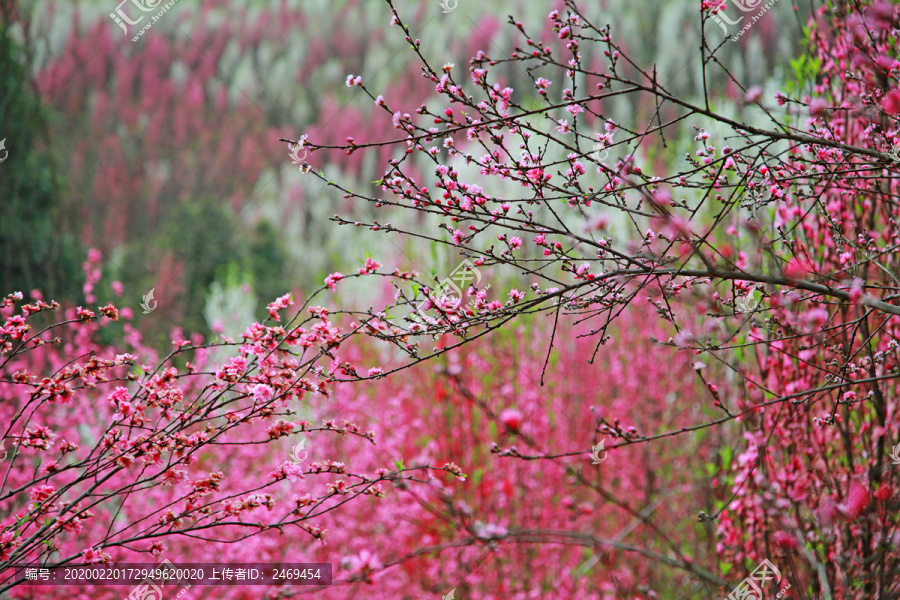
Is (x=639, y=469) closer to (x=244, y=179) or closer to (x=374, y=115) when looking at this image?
(x=374, y=115)

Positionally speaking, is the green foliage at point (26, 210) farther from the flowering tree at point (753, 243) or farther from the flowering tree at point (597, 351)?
the flowering tree at point (753, 243)

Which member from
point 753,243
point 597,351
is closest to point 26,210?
point 597,351

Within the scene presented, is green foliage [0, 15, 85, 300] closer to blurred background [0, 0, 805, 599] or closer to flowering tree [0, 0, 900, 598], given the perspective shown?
blurred background [0, 0, 805, 599]

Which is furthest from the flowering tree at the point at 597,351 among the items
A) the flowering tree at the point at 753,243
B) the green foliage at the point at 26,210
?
the green foliage at the point at 26,210

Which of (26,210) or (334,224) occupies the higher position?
(334,224)

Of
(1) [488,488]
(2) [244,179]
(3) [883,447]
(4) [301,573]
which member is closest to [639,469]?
(1) [488,488]

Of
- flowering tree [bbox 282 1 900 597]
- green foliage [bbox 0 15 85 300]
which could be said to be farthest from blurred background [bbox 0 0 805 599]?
flowering tree [bbox 282 1 900 597]

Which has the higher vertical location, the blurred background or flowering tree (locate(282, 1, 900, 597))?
the blurred background

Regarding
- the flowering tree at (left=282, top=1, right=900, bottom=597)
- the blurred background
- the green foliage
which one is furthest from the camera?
the green foliage

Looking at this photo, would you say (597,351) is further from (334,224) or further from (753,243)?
(334,224)

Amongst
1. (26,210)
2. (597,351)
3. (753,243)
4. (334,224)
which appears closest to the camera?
(753,243)

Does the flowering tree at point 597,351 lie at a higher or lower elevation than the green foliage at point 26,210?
lower

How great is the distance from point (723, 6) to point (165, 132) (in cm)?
2279

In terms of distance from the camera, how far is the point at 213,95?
2294 centimetres
